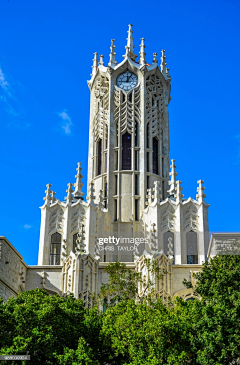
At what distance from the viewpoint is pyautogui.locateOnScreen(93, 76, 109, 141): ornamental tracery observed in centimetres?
5800

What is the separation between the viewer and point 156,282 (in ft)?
136

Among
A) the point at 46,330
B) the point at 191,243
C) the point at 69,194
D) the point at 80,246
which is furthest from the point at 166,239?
the point at 46,330

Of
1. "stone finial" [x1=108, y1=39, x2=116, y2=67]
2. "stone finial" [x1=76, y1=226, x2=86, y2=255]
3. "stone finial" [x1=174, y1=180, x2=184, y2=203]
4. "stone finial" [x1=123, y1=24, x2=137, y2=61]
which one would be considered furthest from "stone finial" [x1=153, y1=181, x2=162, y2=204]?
"stone finial" [x1=123, y1=24, x2=137, y2=61]

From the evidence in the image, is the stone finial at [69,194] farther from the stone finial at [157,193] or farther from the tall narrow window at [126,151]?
the stone finial at [157,193]

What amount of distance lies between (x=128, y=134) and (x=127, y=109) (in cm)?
232

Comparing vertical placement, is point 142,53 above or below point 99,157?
above

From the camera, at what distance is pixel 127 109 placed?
57.4 meters

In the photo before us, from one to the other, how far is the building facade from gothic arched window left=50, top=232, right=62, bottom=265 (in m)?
0.08

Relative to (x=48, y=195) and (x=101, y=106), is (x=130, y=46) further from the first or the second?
(x=48, y=195)

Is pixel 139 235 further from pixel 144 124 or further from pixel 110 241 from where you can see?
pixel 144 124

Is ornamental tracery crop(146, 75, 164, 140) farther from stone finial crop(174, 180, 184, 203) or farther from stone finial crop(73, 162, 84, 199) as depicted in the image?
stone finial crop(73, 162, 84, 199)

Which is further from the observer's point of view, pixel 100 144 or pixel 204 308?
pixel 100 144

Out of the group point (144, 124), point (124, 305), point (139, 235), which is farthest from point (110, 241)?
point (124, 305)

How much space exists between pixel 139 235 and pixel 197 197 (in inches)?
Result: 232
